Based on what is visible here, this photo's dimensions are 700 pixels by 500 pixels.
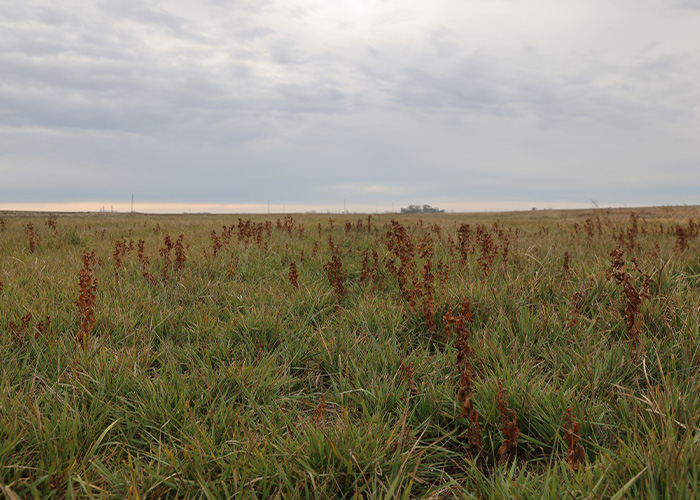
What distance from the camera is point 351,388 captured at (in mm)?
2652

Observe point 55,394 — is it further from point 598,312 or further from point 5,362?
point 598,312

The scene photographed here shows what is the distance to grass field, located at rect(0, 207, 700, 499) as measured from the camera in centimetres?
177

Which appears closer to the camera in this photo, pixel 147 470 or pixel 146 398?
pixel 147 470

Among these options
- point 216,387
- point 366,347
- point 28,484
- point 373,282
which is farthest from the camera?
point 373,282

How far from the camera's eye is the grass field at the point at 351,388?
177 centimetres

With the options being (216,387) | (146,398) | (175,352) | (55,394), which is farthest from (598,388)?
(55,394)

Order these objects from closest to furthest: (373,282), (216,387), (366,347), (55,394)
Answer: (55,394) < (216,387) < (366,347) < (373,282)

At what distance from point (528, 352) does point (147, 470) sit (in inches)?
102

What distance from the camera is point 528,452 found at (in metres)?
2.08

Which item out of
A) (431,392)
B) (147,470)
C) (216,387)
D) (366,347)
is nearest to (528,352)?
(431,392)

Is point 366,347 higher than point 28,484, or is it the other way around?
point 366,347

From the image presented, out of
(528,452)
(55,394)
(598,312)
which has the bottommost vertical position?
(528,452)

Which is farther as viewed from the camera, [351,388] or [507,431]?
[351,388]

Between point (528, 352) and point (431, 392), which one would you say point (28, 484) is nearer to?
point (431, 392)
